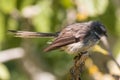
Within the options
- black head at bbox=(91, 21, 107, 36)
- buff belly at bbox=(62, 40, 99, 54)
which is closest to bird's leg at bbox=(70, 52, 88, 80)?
buff belly at bbox=(62, 40, 99, 54)

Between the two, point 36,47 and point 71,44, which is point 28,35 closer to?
point 71,44

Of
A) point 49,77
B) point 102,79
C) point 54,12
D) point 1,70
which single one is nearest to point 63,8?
point 54,12

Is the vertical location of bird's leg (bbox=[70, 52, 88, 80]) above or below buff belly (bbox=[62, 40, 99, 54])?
below

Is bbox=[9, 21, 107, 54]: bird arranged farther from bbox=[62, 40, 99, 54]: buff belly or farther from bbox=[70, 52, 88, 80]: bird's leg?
bbox=[70, 52, 88, 80]: bird's leg

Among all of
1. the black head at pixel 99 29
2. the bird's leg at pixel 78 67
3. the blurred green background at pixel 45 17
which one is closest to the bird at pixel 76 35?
the black head at pixel 99 29

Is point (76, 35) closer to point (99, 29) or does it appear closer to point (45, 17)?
point (99, 29)

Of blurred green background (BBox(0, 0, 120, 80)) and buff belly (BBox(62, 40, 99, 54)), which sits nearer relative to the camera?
buff belly (BBox(62, 40, 99, 54))

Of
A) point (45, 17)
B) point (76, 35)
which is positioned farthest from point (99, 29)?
point (45, 17)

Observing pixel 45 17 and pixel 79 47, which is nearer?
pixel 79 47
